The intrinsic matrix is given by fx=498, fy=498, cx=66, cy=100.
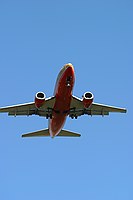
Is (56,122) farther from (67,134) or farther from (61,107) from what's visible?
(67,134)

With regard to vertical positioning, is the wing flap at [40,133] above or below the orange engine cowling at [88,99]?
below

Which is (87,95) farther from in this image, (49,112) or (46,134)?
(46,134)

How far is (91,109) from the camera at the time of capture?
50531mm

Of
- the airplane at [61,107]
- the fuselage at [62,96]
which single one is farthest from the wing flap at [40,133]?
the fuselage at [62,96]

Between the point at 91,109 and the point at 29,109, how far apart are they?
20.6 ft

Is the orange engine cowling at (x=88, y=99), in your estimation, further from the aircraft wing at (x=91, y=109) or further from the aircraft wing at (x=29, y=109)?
the aircraft wing at (x=29, y=109)

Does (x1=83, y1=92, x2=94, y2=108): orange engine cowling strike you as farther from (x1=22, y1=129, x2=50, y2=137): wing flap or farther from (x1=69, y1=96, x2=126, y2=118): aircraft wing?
(x1=22, y1=129, x2=50, y2=137): wing flap

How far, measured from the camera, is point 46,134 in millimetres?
53281

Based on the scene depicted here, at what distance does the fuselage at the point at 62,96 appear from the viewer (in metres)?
43.7

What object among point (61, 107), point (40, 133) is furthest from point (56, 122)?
point (40, 133)

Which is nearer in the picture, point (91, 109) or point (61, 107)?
point (61, 107)

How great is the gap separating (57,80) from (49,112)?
3902 millimetres

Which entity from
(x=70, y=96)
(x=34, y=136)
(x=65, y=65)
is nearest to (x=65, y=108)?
(x=70, y=96)

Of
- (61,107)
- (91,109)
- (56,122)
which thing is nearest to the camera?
(61,107)
